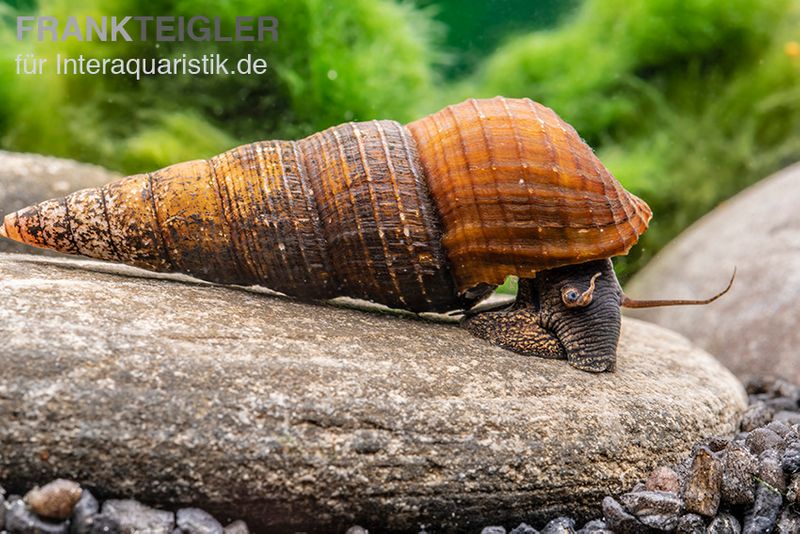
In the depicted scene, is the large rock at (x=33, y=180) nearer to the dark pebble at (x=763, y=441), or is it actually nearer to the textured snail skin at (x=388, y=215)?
the textured snail skin at (x=388, y=215)

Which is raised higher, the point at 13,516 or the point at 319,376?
the point at 319,376

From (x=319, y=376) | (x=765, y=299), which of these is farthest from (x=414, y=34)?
(x=319, y=376)

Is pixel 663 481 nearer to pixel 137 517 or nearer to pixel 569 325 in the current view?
pixel 569 325

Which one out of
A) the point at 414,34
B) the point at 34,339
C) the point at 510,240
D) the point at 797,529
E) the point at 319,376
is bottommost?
the point at 797,529

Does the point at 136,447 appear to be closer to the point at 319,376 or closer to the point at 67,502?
the point at 67,502

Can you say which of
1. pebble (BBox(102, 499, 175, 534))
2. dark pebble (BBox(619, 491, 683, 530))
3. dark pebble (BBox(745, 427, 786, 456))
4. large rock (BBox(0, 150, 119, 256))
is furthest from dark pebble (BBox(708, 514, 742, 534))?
large rock (BBox(0, 150, 119, 256))

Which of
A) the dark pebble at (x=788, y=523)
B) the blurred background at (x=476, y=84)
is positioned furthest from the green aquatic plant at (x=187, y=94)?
the dark pebble at (x=788, y=523)
